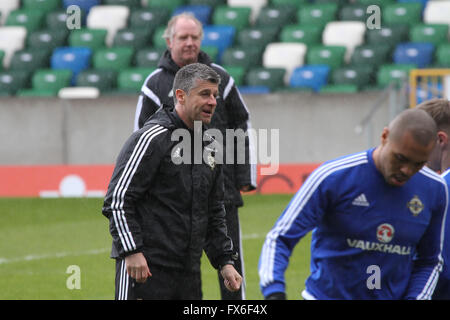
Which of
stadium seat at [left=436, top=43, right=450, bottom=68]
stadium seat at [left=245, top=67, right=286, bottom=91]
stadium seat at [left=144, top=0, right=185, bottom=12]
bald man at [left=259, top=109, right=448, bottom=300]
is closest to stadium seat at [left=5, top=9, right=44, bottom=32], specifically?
stadium seat at [left=144, top=0, right=185, bottom=12]

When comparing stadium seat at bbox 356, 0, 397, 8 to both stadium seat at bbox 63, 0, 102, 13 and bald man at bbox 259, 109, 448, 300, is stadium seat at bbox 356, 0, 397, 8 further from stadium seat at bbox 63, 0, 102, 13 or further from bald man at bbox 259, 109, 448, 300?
bald man at bbox 259, 109, 448, 300

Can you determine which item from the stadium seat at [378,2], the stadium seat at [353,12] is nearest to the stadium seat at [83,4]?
the stadium seat at [353,12]

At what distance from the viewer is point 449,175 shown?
473cm

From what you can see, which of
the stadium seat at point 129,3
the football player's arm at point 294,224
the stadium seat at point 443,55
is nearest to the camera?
the football player's arm at point 294,224

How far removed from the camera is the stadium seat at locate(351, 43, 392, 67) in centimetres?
1811

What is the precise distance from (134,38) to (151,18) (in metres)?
0.67

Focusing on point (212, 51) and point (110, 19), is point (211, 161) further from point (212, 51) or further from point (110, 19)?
point (110, 19)

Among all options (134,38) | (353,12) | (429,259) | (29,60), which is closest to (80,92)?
(134,38)

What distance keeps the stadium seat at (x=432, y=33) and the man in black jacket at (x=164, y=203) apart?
44.9 ft

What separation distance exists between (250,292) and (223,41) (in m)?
11.3

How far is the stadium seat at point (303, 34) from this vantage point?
19.3 m

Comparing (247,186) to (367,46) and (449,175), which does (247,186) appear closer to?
(449,175)

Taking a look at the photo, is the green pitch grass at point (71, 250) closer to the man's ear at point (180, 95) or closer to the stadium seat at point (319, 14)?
the man's ear at point (180, 95)

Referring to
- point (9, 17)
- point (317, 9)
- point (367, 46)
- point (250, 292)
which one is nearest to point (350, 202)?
point (250, 292)
